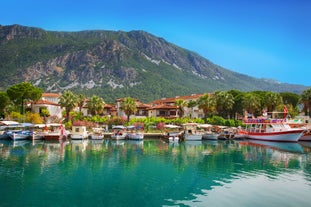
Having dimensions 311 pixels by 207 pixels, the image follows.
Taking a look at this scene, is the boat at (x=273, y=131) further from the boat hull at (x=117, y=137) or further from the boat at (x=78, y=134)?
the boat at (x=78, y=134)

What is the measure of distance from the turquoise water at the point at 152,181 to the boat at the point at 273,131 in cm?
2727

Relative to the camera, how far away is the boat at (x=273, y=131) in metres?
65.9

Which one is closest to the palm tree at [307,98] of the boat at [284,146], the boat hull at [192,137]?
the boat at [284,146]

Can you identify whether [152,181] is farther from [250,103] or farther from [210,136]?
[250,103]

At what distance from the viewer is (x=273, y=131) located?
6981cm

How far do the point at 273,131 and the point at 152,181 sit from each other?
50.9 metres

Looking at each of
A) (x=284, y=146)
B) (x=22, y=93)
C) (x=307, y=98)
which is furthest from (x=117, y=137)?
(x=307, y=98)

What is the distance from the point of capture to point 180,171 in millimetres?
31812

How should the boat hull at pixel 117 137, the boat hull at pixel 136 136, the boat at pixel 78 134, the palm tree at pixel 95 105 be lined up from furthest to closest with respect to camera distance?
the palm tree at pixel 95 105 → the boat hull at pixel 117 137 → the boat hull at pixel 136 136 → the boat at pixel 78 134

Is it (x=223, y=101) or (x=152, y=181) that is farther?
(x=223, y=101)

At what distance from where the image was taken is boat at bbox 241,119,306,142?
65875 millimetres

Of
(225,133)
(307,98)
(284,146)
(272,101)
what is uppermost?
(307,98)

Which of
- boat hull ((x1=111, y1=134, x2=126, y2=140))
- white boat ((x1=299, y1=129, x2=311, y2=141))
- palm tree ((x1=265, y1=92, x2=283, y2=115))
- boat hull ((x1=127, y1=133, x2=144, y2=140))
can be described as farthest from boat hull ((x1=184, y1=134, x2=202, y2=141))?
palm tree ((x1=265, y1=92, x2=283, y2=115))

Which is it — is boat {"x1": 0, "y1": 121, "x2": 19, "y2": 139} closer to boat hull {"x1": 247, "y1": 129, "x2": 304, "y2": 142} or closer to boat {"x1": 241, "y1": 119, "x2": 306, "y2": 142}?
boat {"x1": 241, "y1": 119, "x2": 306, "y2": 142}
